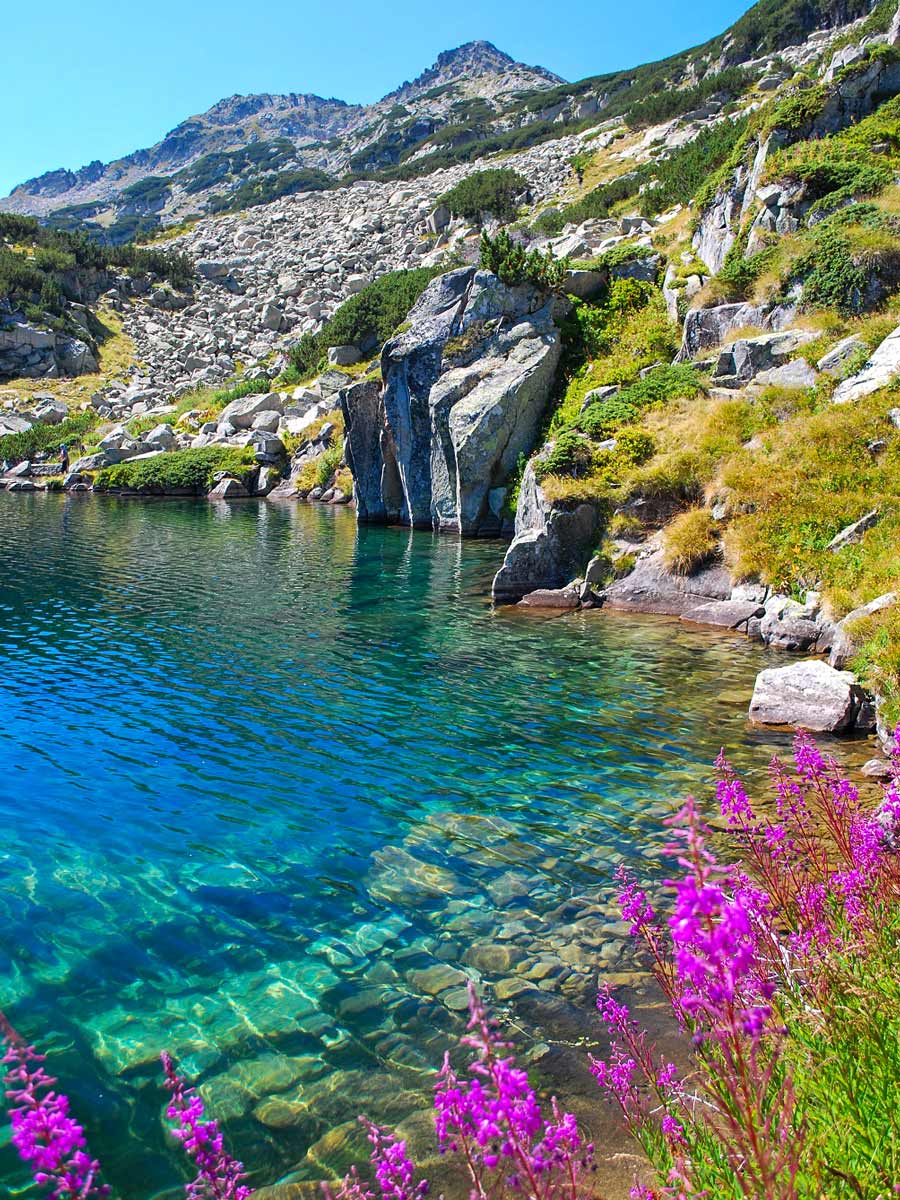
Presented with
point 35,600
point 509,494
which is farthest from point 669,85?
point 35,600

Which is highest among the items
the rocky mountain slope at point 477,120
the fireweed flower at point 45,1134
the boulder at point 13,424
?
the rocky mountain slope at point 477,120

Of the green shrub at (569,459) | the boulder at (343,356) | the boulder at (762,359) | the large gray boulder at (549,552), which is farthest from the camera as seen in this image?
the boulder at (343,356)

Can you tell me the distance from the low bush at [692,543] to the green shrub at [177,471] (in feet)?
150

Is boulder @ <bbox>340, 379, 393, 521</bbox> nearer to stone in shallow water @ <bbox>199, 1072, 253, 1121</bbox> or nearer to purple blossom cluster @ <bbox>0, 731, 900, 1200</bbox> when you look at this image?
purple blossom cluster @ <bbox>0, 731, 900, 1200</bbox>

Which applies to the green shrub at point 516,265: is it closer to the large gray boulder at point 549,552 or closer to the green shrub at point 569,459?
the green shrub at point 569,459

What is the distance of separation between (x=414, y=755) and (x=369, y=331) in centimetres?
6299

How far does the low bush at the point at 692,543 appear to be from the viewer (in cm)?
1970

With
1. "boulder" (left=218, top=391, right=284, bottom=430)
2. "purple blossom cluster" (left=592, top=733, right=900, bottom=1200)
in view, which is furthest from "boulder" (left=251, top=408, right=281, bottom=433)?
"purple blossom cluster" (left=592, top=733, right=900, bottom=1200)

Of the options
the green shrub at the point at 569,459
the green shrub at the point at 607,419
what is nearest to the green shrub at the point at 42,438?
the green shrub at the point at 607,419

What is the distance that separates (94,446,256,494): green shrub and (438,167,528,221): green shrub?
4338 cm

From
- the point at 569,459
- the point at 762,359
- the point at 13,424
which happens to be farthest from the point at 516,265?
the point at 13,424

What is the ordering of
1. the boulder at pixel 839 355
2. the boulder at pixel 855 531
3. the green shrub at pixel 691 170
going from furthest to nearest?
the green shrub at pixel 691 170, the boulder at pixel 839 355, the boulder at pixel 855 531

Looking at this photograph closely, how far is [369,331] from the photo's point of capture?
67.4m

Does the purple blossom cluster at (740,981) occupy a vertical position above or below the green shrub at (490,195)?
below
